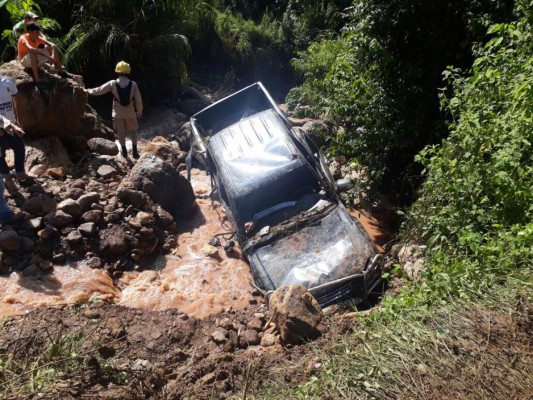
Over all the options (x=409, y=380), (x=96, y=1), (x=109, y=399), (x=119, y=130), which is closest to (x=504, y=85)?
(x=409, y=380)

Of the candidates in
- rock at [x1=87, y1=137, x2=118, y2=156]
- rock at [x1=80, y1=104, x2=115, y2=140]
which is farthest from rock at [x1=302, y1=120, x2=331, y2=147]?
rock at [x1=80, y1=104, x2=115, y2=140]

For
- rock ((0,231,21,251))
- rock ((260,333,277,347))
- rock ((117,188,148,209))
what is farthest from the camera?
rock ((117,188,148,209))

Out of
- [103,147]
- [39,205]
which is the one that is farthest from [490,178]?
[103,147]

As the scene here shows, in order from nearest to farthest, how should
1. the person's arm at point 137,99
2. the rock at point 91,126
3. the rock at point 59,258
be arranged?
the rock at point 59,258 → the person's arm at point 137,99 → the rock at point 91,126

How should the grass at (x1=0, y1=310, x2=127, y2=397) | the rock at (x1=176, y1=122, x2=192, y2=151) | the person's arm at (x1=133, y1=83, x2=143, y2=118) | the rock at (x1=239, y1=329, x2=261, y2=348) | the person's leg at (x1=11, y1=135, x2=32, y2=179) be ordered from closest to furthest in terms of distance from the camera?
the grass at (x1=0, y1=310, x2=127, y2=397) < the rock at (x1=239, y1=329, x2=261, y2=348) < the person's leg at (x1=11, y1=135, x2=32, y2=179) < the person's arm at (x1=133, y1=83, x2=143, y2=118) < the rock at (x1=176, y1=122, x2=192, y2=151)

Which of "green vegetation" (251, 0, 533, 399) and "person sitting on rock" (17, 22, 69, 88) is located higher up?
"green vegetation" (251, 0, 533, 399)

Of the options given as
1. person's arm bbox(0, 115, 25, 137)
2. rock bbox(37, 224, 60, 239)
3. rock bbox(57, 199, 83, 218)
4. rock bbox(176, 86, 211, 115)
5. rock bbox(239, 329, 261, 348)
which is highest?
person's arm bbox(0, 115, 25, 137)

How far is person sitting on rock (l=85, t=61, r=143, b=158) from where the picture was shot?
7469mm

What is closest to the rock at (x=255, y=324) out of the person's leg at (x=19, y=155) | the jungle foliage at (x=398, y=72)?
the jungle foliage at (x=398, y=72)

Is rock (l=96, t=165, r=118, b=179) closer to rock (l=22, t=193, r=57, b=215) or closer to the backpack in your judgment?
the backpack

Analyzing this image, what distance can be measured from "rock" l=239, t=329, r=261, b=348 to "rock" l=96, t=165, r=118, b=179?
4097 mm

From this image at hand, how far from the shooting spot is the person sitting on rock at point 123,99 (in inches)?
294

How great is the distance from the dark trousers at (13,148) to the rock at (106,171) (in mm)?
1269

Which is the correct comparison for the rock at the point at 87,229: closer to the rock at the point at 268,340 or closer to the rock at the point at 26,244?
the rock at the point at 26,244
